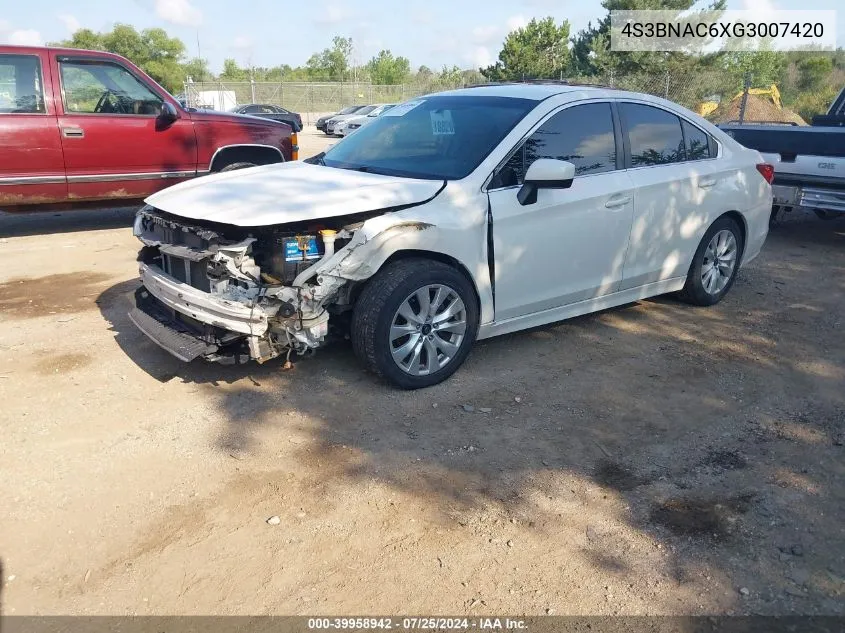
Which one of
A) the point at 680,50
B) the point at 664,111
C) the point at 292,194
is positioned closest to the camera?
the point at 292,194

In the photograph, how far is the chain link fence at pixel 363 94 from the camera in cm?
2311

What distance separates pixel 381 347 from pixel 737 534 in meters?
2.06

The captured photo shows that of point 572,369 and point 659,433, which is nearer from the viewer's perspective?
point 659,433

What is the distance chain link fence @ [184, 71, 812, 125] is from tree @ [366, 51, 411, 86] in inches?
Answer: 1028

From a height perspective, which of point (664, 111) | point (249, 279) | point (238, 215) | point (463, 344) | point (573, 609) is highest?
point (664, 111)

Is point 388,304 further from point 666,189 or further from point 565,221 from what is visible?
point 666,189

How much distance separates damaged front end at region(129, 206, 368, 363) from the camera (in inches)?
153

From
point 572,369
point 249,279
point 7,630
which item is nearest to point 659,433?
point 572,369

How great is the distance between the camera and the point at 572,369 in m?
4.80

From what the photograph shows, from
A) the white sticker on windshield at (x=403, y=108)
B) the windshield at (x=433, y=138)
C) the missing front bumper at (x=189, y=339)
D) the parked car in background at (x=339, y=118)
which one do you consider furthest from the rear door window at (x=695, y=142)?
the parked car in background at (x=339, y=118)

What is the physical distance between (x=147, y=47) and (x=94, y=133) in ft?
204

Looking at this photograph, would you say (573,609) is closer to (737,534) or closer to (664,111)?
(737,534)

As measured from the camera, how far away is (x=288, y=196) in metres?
4.20

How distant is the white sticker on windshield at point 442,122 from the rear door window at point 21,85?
512 centimetres
